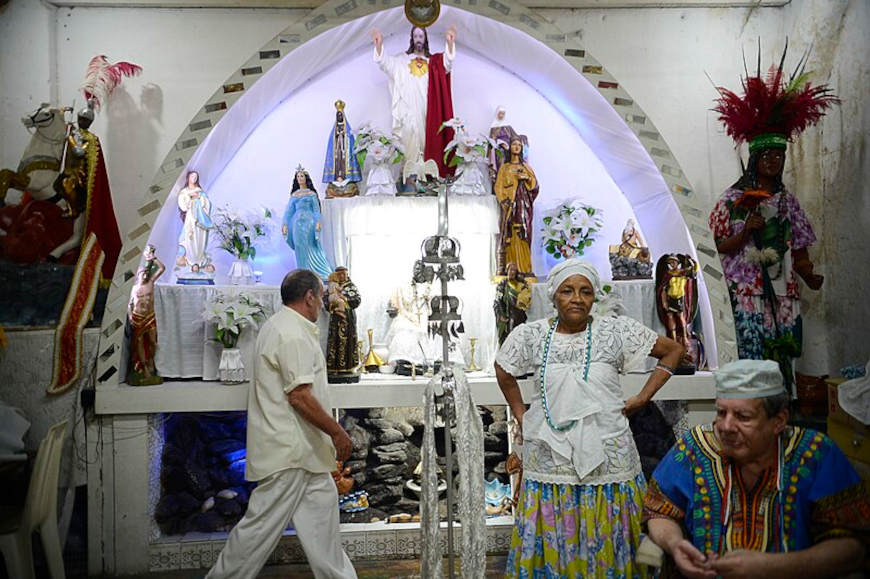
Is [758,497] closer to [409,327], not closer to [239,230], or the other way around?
[409,327]

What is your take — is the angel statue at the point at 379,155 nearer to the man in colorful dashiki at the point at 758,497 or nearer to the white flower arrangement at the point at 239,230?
the white flower arrangement at the point at 239,230

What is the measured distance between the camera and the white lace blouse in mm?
3312

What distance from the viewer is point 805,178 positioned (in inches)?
254

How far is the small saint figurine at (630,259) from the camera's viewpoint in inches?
237

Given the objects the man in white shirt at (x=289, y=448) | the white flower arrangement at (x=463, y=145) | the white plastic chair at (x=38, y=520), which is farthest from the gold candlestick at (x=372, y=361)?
the white plastic chair at (x=38, y=520)

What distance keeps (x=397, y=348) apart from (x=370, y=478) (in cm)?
103

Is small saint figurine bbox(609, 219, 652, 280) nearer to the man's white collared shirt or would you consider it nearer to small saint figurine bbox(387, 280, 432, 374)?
small saint figurine bbox(387, 280, 432, 374)

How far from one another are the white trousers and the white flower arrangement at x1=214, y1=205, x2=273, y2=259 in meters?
2.47

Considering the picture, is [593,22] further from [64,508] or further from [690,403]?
[64,508]

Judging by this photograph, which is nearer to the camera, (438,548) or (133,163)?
(438,548)

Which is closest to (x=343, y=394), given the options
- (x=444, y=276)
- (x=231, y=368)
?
(x=231, y=368)

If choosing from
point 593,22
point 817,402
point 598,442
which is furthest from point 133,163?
point 817,402

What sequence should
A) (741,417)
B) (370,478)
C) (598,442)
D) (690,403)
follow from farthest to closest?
(370,478)
(690,403)
(598,442)
(741,417)

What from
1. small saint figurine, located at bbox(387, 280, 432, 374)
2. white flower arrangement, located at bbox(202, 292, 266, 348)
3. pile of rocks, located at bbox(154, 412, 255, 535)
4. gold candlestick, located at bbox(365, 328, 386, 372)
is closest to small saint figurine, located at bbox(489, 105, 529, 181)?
small saint figurine, located at bbox(387, 280, 432, 374)
